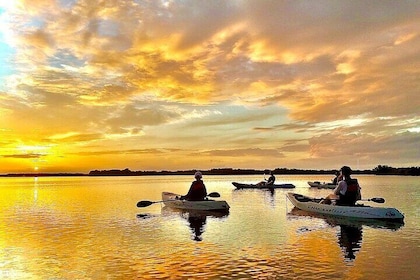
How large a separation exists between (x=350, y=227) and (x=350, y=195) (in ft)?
10.3

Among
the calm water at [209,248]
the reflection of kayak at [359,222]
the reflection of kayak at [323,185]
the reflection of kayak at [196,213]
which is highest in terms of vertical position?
the reflection of kayak at [323,185]

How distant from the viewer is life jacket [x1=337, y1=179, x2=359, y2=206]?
82.8ft

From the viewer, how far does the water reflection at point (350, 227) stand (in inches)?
687

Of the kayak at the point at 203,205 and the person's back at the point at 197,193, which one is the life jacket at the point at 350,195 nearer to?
the kayak at the point at 203,205

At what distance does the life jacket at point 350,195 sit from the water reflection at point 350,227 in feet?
3.31

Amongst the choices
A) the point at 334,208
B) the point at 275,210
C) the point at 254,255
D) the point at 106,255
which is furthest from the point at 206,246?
the point at 275,210

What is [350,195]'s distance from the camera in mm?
26000

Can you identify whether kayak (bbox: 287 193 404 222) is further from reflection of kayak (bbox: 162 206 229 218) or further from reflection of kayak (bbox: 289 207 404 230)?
reflection of kayak (bbox: 162 206 229 218)

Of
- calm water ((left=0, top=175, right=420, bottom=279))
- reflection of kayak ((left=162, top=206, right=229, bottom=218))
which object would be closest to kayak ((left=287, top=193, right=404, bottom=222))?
calm water ((left=0, top=175, right=420, bottom=279))

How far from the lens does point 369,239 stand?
64.6 feet

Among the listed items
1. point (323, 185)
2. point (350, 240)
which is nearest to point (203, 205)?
point (350, 240)

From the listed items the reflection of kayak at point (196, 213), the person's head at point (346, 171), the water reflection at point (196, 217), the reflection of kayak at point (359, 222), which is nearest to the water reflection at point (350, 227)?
the reflection of kayak at point (359, 222)

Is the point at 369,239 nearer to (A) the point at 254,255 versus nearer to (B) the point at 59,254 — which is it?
(A) the point at 254,255

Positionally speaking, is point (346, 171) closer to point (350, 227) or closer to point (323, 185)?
point (350, 227)
